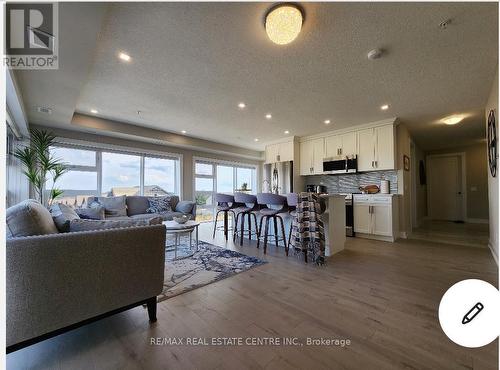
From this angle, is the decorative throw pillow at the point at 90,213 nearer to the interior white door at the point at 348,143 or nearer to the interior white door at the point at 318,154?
the interior white door at the point at 318,154

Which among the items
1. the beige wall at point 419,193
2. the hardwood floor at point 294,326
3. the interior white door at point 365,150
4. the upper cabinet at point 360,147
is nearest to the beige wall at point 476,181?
the beige wall at point 419,193

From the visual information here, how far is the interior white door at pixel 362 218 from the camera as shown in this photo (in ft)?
14.0

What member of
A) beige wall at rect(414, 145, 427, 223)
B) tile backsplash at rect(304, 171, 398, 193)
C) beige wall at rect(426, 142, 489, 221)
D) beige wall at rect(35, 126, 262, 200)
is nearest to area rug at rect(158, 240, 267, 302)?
beige wall at rect(35, 126, 262, 200)

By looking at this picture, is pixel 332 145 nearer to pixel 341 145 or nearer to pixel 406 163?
pixel 341 145

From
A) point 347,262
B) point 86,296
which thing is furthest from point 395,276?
point 86,296

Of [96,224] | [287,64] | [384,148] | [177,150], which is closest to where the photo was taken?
[96,224]

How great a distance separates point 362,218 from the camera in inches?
172

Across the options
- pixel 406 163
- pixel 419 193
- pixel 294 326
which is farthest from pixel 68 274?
pixel 419 193

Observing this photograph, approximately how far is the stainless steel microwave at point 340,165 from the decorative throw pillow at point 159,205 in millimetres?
3839

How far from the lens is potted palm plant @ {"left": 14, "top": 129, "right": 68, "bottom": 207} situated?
3.54 m

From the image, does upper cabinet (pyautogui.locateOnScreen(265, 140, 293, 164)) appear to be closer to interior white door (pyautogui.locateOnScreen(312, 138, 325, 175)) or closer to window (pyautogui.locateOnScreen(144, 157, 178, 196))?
interior white door (pyautogui.locateOnScreen(312, 138, 325, 175))

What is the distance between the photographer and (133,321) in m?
1.56

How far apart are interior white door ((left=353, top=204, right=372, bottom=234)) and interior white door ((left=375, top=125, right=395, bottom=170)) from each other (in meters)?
0.89

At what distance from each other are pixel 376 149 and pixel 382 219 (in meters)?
1.44
